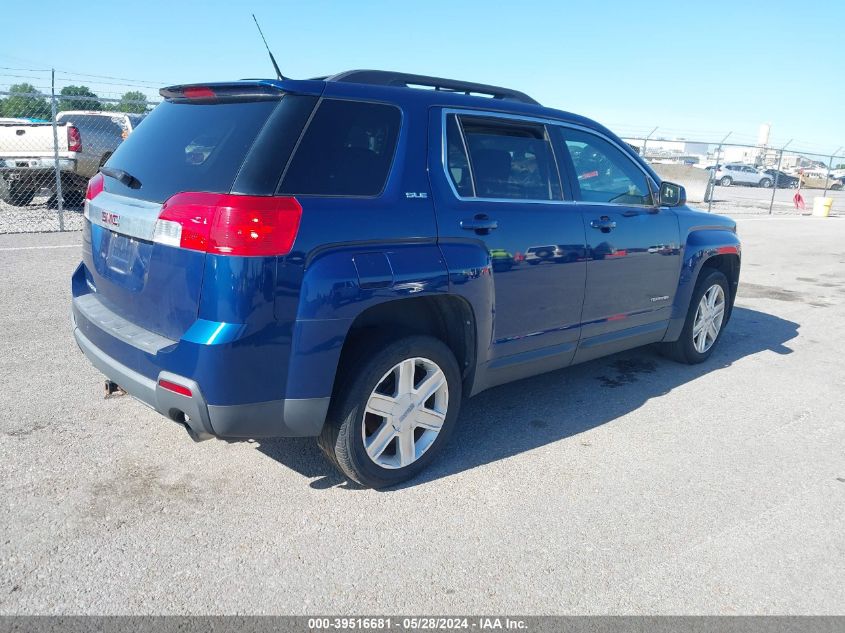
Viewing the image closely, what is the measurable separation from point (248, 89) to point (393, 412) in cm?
162

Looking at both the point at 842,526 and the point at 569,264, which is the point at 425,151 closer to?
the point at 569,264

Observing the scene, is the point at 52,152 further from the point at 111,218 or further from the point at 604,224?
the point at 604,224

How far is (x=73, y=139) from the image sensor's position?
11.4 m

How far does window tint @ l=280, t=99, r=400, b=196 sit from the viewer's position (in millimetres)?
2871

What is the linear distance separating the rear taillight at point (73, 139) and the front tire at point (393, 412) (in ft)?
33.8

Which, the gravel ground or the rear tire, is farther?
the rear tire

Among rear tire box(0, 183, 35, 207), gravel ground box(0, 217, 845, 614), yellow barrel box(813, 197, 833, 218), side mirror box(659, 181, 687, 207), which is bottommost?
gravel ground box(0, 217, 845, 614)

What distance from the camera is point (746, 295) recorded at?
862 cm

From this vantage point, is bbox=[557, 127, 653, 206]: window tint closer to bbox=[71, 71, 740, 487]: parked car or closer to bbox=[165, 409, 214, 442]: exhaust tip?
bbox=[71, 71, 740, 487]: parked car

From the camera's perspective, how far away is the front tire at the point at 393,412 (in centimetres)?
309

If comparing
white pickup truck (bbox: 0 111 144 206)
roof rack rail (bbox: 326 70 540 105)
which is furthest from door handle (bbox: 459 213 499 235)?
white pickup truck (bbox: 0 111 144 206)

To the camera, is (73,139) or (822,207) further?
(822,207)

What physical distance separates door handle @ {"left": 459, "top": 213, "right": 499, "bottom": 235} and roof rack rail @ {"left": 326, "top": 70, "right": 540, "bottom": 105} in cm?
79

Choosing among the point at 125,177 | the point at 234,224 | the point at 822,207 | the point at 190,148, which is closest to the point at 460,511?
the point at 234,224
